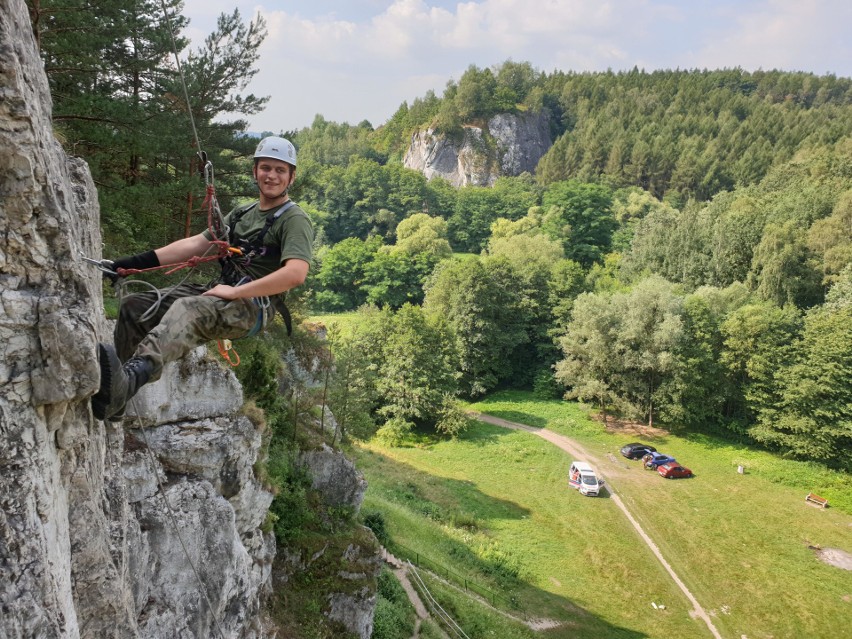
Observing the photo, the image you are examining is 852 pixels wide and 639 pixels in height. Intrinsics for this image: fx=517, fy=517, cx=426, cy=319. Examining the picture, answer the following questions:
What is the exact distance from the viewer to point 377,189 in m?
82.2

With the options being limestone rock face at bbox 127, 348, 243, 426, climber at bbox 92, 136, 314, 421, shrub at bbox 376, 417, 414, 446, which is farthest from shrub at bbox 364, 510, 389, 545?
climber at bbox 92, 136, 314, 421

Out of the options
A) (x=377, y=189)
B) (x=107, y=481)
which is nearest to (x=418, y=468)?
(x=107, y=481)

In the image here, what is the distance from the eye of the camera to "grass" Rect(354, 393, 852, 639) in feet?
65.6

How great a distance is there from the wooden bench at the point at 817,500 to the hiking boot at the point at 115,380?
114 ft

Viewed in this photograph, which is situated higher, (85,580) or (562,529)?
(85,580)

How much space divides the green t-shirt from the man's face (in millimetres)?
155

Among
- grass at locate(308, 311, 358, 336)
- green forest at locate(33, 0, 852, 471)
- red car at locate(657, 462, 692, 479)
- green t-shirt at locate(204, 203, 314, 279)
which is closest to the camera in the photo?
green t-shirt at locate(204, 203, 314, 279)

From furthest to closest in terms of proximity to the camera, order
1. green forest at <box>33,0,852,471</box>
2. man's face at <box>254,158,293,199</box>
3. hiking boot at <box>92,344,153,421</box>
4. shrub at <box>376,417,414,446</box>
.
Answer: shrub at <box>376,417,414,446</box>, green forest at <box>33,0,852,471</box>, man's face at <box>254,158,293,199</box>, hiking boot at <box>92,344,153,421</box>

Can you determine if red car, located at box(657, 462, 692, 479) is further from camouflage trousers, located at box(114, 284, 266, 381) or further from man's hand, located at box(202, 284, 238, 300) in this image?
man's hand, located at box(202, 284, 238, 300)

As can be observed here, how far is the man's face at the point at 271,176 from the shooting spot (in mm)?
4656

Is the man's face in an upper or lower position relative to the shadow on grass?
upper

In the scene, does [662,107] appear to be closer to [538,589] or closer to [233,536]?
[538,589]

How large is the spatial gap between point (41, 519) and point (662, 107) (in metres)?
131

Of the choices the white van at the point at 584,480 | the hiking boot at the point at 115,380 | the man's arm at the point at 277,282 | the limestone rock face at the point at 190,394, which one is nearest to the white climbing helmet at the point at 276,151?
the man's arm at the point at 277,282
